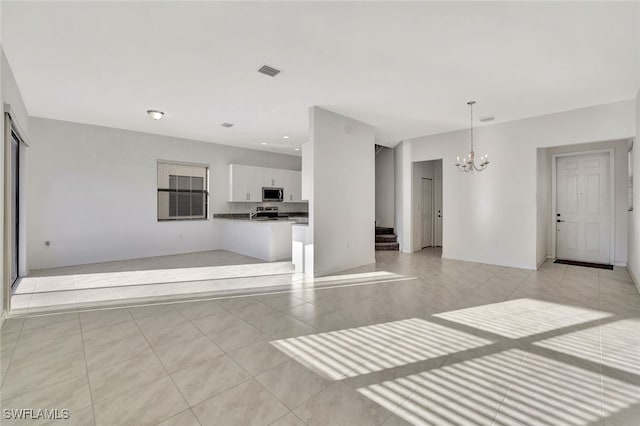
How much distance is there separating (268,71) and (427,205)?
20.5 ft

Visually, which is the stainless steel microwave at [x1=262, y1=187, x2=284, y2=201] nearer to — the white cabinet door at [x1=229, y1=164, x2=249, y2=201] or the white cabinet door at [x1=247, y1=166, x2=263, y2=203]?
the white cabinet door at [x1=247, y1=166, x2=263, y2=203]

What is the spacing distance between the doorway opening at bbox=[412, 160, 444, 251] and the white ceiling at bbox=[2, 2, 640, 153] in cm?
270

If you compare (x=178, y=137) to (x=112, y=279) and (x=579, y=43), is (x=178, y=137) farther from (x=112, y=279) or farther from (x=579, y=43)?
(x=579, y=43)

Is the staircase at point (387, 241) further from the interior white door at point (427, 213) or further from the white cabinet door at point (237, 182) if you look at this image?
the white cabinet door at point (237, 182)

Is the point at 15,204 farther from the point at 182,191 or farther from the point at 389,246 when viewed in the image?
the point at 389,246

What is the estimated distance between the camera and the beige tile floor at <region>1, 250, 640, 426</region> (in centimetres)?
176

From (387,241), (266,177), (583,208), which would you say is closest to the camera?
(583,208)

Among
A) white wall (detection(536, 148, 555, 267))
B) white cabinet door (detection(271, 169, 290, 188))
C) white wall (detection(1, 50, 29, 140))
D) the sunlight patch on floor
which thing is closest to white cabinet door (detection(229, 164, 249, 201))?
white cabinet door (detection(271, 169, 290, 188))

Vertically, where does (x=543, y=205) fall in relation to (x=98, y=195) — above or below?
below

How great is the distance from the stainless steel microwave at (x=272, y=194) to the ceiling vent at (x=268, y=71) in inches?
205

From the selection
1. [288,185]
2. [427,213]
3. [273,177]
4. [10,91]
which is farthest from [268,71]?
[427,213]

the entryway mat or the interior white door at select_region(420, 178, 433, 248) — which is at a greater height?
the interior white door at select_region(420, 178, 433, 248)

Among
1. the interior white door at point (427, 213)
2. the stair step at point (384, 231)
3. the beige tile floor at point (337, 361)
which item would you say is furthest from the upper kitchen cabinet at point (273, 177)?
the beige tile floor at point (337, 361)

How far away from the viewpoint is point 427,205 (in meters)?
8.37
